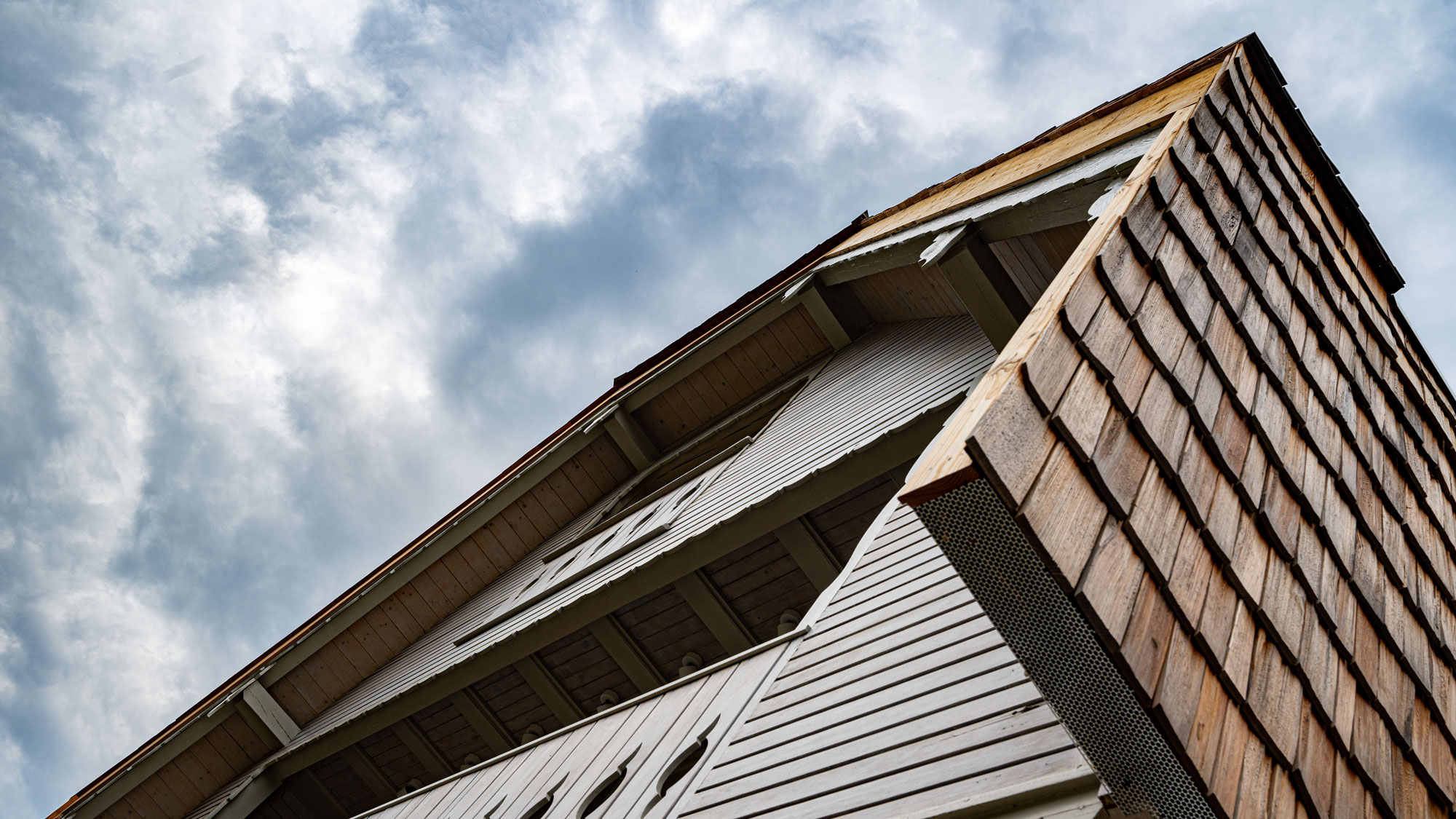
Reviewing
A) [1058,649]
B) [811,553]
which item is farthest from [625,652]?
[1058,649]

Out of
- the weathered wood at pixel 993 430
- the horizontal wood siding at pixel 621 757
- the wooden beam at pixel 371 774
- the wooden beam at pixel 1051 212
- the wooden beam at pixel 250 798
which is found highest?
the weathered wood at pixel 993 430

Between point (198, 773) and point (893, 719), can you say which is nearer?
point (893, 719)

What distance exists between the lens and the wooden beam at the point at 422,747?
9.74m

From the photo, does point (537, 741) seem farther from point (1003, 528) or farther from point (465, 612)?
Result: point (465, 612)

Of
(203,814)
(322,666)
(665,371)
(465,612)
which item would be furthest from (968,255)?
(203,814)

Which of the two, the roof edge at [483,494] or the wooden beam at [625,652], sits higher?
the roof edge at [483,494]

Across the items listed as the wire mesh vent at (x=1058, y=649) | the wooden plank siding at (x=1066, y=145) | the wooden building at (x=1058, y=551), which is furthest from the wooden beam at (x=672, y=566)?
the wire mesh vent at (x=1058, y=649)

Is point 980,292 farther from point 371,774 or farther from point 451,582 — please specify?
point 371,774

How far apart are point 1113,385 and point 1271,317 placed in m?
1.79

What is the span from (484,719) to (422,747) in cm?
107

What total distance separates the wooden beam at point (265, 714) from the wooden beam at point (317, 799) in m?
0.45

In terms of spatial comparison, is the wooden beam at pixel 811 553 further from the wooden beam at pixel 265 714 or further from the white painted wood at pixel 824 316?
the wooden beam at pixel 265 714

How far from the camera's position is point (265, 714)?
10969 mm

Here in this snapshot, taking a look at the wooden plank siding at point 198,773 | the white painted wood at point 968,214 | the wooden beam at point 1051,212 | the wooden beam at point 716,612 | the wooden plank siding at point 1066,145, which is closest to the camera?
the white painted wood at point 968,214
